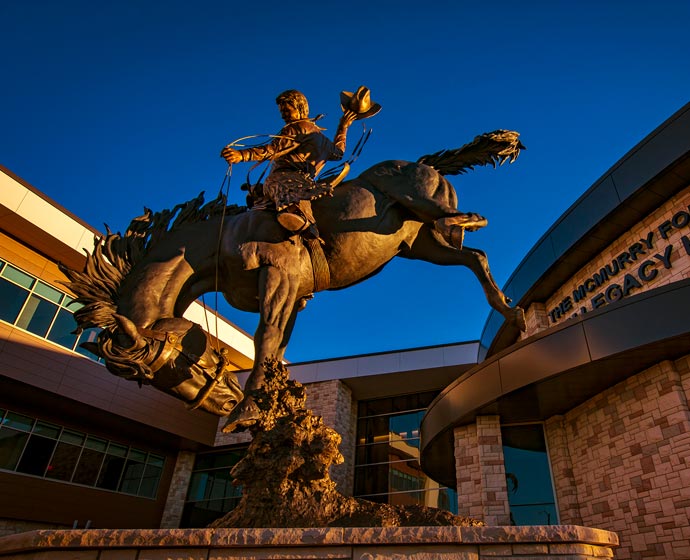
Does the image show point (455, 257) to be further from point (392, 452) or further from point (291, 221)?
point (392, 452)

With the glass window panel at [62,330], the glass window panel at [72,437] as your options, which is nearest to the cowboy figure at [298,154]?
the glass window panel at [62,330]

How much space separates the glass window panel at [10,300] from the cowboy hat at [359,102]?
17.1 metres

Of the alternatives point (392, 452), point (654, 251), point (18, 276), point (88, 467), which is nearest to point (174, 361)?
point (654, 251)

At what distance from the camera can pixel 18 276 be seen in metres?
17.1

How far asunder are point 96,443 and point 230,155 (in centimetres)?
2123

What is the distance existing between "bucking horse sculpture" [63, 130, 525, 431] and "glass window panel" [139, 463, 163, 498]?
895 inches

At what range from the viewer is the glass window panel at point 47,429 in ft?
61.2

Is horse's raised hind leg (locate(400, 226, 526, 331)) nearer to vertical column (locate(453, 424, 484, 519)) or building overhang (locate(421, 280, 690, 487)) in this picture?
building overhang (locate(421, 280, 690, 487))

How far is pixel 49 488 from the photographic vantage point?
18359mm

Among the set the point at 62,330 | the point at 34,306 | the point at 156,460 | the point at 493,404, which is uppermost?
the point at 34,306

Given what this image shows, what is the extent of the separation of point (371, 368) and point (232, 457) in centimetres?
893

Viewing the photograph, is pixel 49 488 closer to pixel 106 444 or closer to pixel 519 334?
pixel 106 444

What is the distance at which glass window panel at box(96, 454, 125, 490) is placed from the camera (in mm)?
20719

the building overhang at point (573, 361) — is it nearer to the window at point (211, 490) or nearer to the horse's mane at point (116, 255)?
the horse's mane at point (116, 255)
